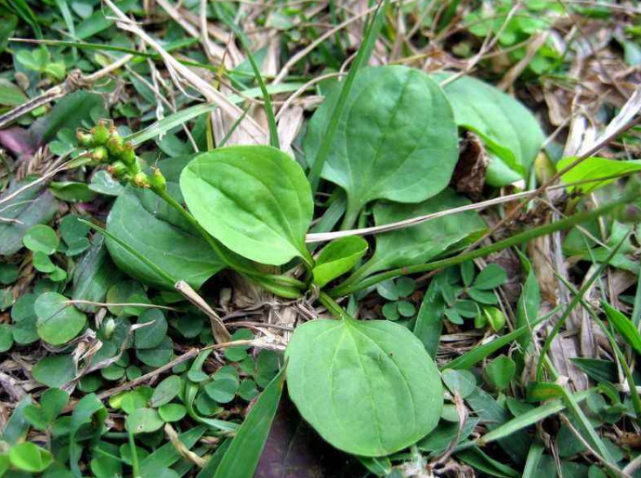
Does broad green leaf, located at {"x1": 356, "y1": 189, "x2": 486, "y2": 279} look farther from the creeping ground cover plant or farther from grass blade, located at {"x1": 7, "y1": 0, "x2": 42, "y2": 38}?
grass blade, located at {"x1": 7, "y1": 0, "x2": 42, "y2": 38}

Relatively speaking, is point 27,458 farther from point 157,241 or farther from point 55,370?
point 157,241

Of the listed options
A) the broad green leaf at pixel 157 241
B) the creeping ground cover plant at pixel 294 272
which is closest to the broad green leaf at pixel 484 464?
the creeping ground cover plant at pixel 294 272

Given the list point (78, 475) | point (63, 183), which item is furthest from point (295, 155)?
point (78, 475)

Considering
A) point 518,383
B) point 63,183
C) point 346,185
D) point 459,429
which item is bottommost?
point 518,383

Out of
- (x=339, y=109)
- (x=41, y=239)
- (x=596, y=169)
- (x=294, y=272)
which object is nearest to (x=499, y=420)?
(x=294, y=272)

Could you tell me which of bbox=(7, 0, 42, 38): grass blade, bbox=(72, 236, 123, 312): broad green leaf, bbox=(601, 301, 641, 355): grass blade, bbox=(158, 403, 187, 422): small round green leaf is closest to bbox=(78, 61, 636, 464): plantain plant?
→ bbox=(72, 236, 123, 312): broad green leaf

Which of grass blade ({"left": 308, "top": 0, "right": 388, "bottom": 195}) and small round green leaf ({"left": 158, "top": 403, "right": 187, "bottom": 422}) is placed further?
grass blade ({"left": 308, "top": 0, "right": 388, "bottom": 195})

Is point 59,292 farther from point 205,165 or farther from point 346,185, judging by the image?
point 346,185
